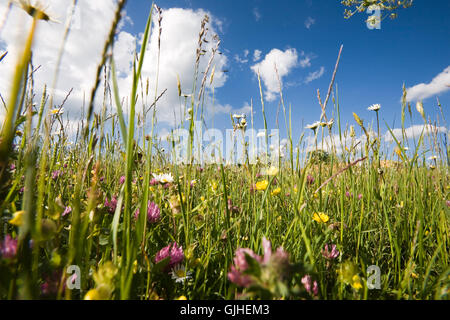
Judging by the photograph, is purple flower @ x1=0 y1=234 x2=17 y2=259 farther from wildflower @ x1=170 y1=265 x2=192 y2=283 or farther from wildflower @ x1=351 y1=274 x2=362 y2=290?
wildflower @ x1=351 y1=274 x2=362 y2=290

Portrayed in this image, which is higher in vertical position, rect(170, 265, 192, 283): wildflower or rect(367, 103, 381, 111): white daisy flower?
rect(367, 103, 381, 111): white daisy flower

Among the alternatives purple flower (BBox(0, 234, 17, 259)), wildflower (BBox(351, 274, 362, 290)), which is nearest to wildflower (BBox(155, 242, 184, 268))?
purple flower (BBox(0, 234, 17, 259))

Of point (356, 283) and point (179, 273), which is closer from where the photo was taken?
point (356, 283)

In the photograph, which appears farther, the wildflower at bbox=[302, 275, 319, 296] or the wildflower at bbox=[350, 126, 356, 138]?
the wildflower at bbox=[350, 126, 356, 138]

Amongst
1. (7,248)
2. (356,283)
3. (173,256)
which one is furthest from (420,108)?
(7,248)

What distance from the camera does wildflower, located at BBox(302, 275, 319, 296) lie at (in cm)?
74

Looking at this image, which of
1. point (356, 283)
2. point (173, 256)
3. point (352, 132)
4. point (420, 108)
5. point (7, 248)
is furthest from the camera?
point (352, 132)

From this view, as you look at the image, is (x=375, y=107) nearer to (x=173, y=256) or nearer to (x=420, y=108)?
(x=420, y=108)

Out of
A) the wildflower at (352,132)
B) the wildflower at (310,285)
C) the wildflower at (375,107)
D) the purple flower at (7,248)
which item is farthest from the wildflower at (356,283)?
the wildflower at (375,107)

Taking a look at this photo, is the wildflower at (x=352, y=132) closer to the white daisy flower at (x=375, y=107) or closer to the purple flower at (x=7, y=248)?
the white daisy flower at (x=375, y=107)

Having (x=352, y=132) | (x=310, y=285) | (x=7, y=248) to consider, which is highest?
(x=352, y=132)

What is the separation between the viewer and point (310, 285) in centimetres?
75

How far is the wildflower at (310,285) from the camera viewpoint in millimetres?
735
